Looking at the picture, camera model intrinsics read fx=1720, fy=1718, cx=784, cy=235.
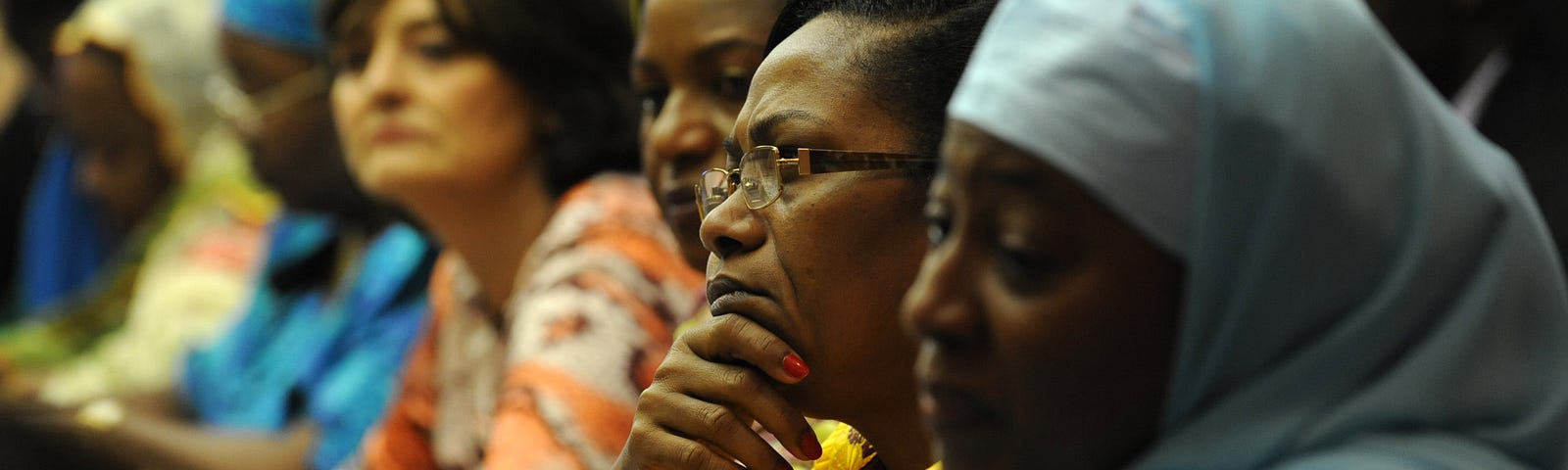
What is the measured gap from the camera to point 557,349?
2.50 m

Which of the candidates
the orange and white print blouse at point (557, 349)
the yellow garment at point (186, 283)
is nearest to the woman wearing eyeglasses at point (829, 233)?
the orange and white print blouse at point (557, 349)

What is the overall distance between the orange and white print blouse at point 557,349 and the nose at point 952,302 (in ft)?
3.96

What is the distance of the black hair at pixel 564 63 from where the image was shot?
301 cm

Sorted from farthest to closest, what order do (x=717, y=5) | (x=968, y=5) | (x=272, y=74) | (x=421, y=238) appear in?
(x=272, y=74) → (x=421, y=238) → (x=717, y=5) → (x=968, y=5)

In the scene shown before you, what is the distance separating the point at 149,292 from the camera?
4.98 meters

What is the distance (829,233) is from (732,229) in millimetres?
112

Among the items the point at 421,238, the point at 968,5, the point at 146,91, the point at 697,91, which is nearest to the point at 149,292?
the point at 146,91

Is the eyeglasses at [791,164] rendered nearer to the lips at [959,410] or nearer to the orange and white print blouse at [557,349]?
the lips at [959,410]

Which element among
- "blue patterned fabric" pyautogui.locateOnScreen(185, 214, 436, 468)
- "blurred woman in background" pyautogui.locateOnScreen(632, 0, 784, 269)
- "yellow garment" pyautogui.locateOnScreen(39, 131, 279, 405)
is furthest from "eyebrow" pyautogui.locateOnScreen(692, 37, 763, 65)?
"yellow garment" pyautogui.locateOnScreen(39, 131, 279, 405)

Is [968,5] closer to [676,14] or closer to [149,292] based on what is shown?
[676,14]

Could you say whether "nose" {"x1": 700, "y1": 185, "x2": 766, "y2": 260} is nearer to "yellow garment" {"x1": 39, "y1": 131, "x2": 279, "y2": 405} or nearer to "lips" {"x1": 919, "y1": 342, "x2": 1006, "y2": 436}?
"lips" {"x1": 919, "y1": 342, "x2": 1006, "y2": 436}

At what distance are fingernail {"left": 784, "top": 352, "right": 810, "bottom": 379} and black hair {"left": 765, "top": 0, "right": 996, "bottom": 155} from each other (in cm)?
23

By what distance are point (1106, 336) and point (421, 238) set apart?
2.98 meters

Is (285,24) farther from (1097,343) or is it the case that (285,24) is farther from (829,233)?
(1097,343)
